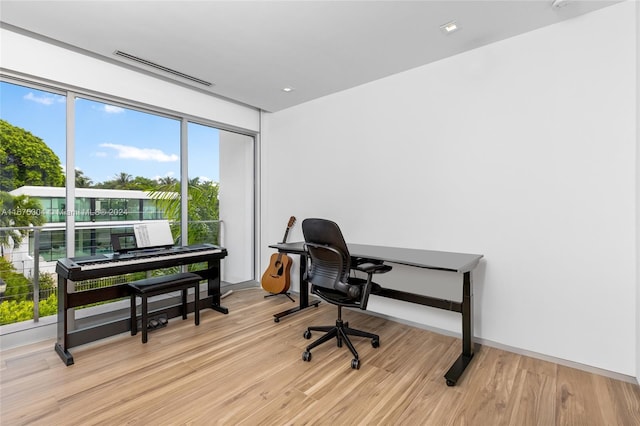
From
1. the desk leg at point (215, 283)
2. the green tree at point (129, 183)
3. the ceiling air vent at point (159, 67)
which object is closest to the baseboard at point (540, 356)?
the desk leg at point (215, 283)

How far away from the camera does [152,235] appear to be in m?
3.07

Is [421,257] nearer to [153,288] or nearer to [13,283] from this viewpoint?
[153,288]

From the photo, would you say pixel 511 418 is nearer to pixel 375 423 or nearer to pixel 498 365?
pixel 498 365

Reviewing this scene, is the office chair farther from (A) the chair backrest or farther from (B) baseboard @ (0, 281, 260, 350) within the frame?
(B) baseboard @ (0, 281, 260, 350)

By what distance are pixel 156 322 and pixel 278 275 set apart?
146 cm

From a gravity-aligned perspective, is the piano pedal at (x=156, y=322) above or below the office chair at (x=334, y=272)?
below

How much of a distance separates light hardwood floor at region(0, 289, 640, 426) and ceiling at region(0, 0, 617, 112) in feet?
8.78

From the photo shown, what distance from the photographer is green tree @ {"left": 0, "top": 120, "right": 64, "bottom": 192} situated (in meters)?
2.58

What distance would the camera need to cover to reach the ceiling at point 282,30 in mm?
2164

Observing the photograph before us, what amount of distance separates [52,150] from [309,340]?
300cm

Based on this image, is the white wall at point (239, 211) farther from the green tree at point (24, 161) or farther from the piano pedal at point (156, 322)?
the green tree at point (24, 161)

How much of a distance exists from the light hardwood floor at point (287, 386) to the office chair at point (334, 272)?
133mm

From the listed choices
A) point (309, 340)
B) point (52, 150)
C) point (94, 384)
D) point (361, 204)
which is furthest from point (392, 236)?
point (52, 150)

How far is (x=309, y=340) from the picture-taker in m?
2.79
